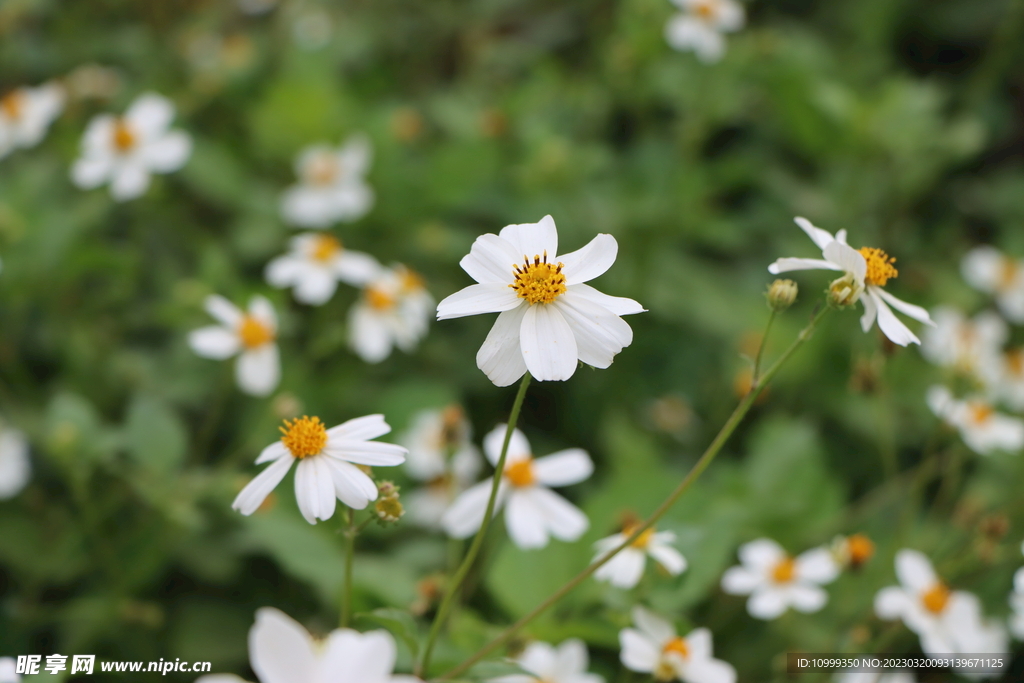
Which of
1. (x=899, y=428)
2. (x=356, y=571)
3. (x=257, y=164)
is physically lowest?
(x=356, y=571)

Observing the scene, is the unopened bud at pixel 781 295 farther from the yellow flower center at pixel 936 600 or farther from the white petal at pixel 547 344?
the yellow flower center at pixel 936 600

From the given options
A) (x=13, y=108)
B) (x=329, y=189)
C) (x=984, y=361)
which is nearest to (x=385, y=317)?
(x=329, y=189)

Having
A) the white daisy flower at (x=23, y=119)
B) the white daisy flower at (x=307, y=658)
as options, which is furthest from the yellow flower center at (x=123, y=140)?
the white daisy flower at (x=307, y=658)

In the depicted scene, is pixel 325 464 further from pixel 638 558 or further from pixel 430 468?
pixel 430 468

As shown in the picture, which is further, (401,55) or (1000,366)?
(401,55)

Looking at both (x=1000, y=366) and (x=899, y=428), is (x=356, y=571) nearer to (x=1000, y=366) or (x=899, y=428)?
(x=899, y=428)

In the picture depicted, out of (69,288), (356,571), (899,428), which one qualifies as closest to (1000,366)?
(899,428)
